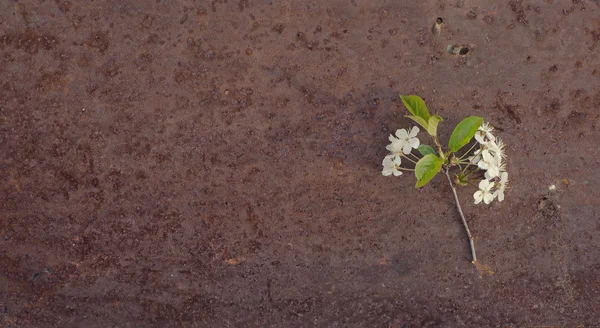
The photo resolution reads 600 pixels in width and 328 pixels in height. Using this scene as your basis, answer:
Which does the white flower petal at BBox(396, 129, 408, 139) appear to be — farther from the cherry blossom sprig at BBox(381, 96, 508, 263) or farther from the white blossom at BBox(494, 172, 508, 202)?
the white blossom at BBox(494, 172, 508, 202)

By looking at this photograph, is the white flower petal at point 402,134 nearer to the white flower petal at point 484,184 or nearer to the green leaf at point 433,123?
the green leaf at point 433,123

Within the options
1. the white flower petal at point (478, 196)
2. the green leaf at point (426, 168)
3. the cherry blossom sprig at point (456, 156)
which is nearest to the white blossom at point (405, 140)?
the cherry blossom sprig at point (456, 156)

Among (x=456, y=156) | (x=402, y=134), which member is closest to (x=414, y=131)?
(x=402, y=134)

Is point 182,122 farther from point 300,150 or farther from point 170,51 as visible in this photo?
point 300,150

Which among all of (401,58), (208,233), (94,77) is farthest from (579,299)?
(94,77)

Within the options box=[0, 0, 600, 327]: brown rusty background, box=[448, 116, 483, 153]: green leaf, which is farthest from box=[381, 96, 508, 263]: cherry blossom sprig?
box=[0, 0, 600, 327]: brown rusty background

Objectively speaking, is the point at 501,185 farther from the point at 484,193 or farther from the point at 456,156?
the point at 456,156

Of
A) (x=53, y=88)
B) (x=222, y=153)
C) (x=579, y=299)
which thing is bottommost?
(x=579, y=299)
